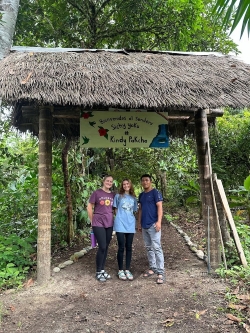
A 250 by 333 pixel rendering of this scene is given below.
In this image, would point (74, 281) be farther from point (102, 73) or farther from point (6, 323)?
point (102, 73)

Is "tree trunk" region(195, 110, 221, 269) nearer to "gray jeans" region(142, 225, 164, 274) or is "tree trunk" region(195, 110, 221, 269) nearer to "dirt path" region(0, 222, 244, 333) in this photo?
"dirt path" region(0, 222, 244, 333)

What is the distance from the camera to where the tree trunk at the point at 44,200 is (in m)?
4.10

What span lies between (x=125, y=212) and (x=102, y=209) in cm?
34

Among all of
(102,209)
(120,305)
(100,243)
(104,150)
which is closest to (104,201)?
(102,209)

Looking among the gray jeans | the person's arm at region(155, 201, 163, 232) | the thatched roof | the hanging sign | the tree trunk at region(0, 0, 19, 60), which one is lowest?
the gray jeans

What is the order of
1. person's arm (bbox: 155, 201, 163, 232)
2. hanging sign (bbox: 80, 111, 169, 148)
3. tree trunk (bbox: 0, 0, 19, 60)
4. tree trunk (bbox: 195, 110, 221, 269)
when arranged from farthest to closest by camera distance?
tree trunk (bbox: 0, 0, 19, 60) < hanging sign (bbox: 80, 111, 169, 148) < tree trunk (bbox: 195, 110, 221, 269) < person's arm (bbox: 155, 201, 163, 232)

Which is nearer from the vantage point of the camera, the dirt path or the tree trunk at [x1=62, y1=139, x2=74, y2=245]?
the dirt path

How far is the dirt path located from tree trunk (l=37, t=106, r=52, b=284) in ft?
0.93

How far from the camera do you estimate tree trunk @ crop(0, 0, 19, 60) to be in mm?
4891

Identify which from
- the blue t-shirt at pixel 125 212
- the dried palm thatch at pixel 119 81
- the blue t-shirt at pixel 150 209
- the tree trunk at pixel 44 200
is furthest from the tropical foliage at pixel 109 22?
the blue t-shirt at pixel 125 212

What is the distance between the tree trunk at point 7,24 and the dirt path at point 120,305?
12.7ft

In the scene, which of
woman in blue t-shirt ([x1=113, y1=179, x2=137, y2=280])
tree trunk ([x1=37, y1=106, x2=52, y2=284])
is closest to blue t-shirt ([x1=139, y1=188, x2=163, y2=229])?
woman in blue t-shirt ([x1=113, y1=179, x2=137, y2=280])

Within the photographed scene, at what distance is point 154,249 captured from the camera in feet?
13.8

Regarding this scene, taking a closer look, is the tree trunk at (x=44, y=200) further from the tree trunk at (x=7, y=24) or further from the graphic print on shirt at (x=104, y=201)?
the tree trunk at (x=7, y=24)
